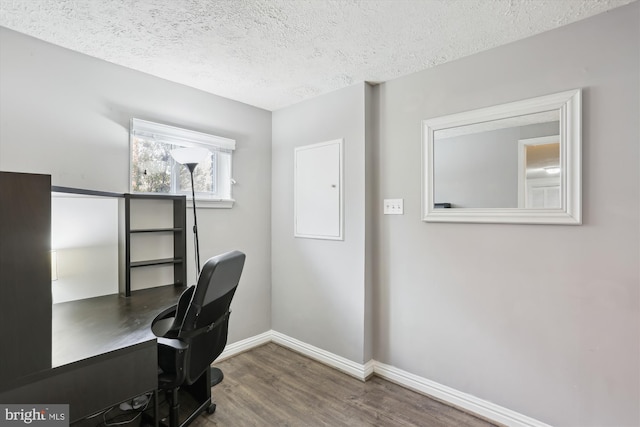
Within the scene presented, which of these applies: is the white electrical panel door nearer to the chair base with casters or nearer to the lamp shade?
the lamp shade

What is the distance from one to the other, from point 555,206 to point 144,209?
2.76m

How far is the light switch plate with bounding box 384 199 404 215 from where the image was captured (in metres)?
2.47

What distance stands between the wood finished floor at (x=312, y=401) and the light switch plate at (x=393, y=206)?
52.5 inches

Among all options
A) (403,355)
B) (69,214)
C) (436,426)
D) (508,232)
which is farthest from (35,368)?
(508,232)

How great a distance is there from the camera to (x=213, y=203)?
2.80 metres

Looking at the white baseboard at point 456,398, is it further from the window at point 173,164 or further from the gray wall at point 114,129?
the window at point 173,164

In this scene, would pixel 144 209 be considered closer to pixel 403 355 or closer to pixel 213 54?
pixel 213 54

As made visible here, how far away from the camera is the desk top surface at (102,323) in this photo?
1.22 meters

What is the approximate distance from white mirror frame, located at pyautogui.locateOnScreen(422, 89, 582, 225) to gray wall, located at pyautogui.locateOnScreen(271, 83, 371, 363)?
62cm

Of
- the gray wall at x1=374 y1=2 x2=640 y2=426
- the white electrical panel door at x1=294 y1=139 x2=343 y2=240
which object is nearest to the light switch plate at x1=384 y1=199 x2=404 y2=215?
the gray wall at x1=374 y1=2 x2=640 y2=426

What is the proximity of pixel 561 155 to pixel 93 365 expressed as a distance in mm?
2451

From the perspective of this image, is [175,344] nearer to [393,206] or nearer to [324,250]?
[324,250]

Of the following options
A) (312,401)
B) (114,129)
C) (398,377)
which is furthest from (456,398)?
(114,129)

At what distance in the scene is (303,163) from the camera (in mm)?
2988
